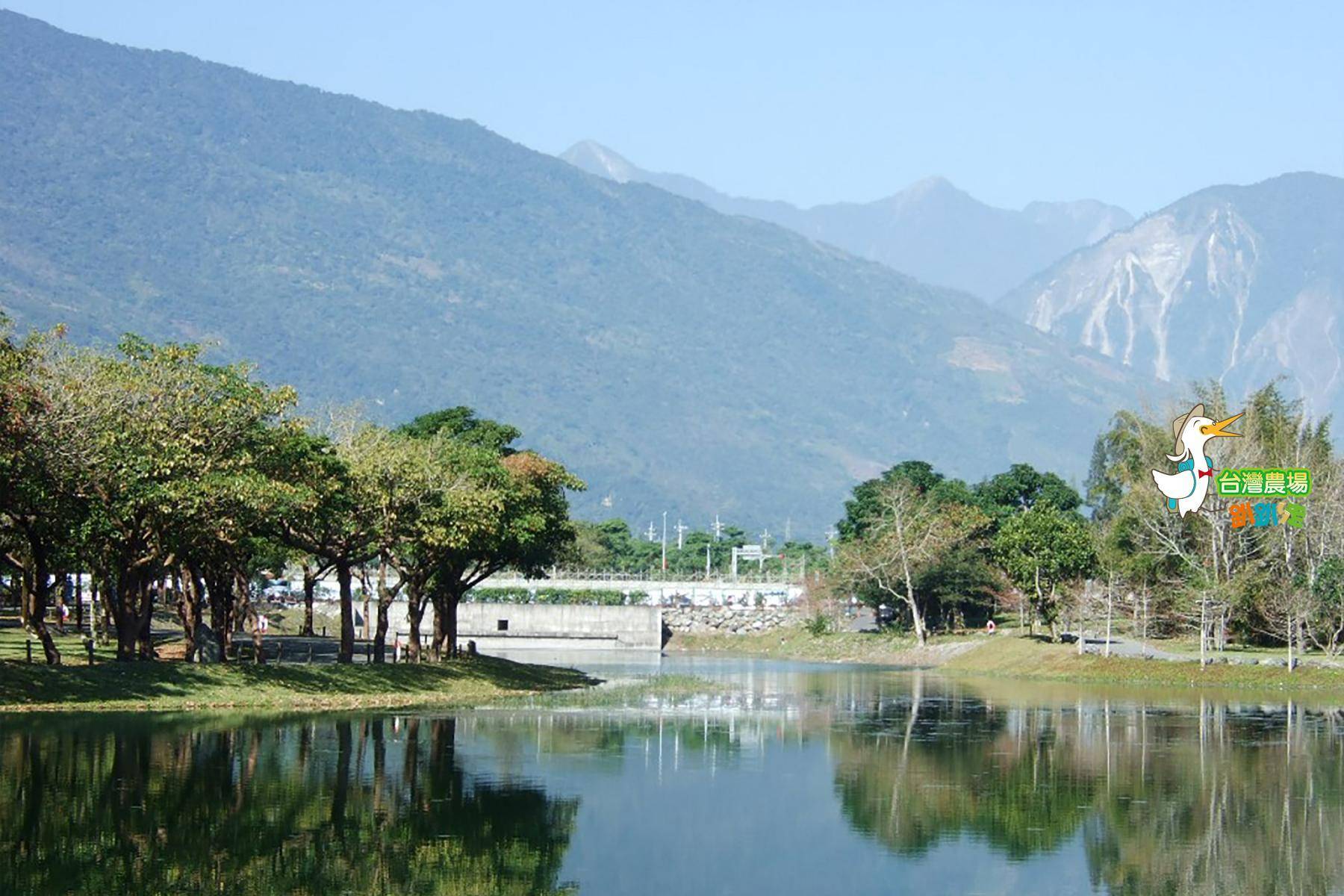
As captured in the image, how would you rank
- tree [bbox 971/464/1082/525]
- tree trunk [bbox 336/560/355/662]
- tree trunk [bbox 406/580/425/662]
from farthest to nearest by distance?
tree [bbox 971/464/1082/525]
tree trunk [bbox 406/580/425/662]
tree trunk [bbox 336/560/355/662]

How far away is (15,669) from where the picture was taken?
2135 inches

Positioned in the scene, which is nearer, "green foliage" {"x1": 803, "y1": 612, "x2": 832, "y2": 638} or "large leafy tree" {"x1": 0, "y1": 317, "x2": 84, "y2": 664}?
"large leafy tree" {"x1": 0, "y1": 317, "x2": 84, "y2": 664}

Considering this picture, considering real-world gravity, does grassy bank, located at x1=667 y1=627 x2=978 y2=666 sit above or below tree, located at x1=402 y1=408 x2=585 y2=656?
below

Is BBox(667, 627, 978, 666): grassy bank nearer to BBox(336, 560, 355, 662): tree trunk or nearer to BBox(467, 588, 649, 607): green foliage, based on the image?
BBox(467, 588, 649, 607): green foliage

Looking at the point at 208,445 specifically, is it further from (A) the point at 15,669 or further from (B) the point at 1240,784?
(B) the point at 1240,784

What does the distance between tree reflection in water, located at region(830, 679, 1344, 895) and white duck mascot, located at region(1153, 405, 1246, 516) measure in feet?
88.9

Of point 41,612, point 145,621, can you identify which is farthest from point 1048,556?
point 41,612

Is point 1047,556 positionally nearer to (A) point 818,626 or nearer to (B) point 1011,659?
(B) point 1011,659

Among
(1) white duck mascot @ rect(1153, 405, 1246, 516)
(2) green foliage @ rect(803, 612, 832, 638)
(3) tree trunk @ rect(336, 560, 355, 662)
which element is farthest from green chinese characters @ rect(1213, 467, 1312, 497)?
(2) green foliage @ rect(803, 612, 832, 638)

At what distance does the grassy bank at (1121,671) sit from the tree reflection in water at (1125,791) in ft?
53.6

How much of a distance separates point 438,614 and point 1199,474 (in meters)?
37.1

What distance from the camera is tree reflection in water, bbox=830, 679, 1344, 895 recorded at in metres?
34.5

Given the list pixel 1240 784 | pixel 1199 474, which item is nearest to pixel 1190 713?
pixel 1240 784

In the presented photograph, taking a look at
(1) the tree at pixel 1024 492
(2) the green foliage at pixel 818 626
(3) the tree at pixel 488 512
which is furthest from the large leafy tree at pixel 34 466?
(1) the tree at pixel 1024 492
